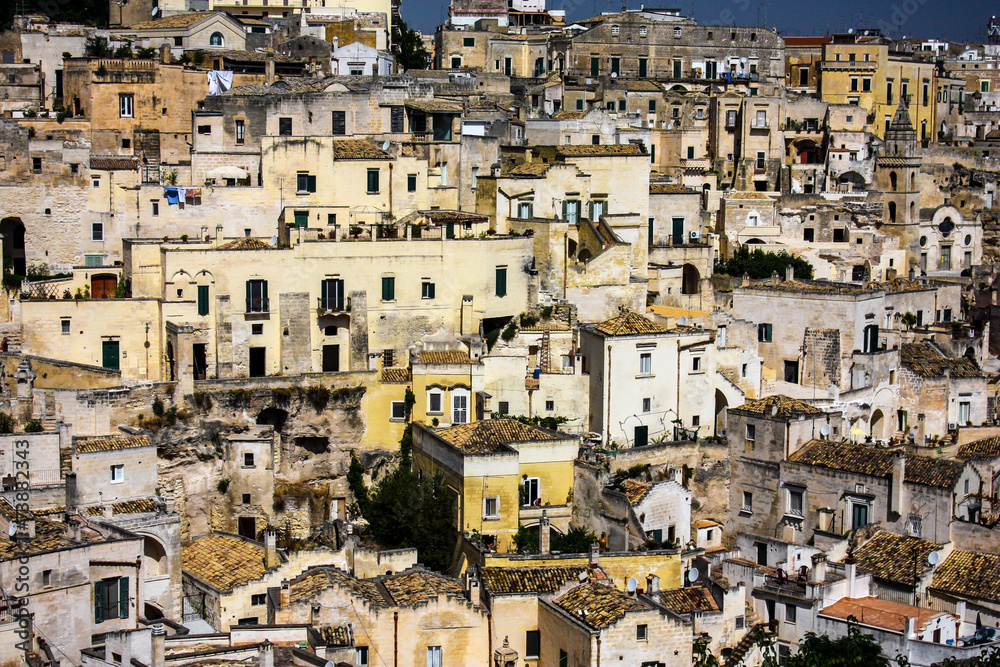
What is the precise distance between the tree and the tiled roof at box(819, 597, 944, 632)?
40553 millimetres

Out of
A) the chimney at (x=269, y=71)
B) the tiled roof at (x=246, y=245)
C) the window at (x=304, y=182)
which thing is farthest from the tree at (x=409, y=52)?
the tiled roof at (x=246, y=245)

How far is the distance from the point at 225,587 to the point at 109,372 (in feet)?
29.4

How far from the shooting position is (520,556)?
36875 mm

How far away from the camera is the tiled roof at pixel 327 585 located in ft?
113

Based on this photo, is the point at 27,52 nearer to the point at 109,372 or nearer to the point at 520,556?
the point at 109,372

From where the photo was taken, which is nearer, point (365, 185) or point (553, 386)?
point (553, 386)

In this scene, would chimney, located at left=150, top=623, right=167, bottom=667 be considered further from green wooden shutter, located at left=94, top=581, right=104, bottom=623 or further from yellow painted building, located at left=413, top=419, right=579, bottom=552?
yellow painted building, located at left=413, top=419, right=579, bottom=552

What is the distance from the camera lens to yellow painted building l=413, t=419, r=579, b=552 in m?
40.1

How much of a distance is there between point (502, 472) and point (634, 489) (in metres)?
3.78

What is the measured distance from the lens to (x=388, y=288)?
155ft

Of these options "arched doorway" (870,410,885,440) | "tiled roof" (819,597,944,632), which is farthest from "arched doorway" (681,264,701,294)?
"tiled roof" (819,597,944,632)

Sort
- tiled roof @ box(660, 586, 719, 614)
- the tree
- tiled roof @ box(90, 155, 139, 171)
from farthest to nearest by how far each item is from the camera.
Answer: the tree → tiled roof @ box(90, 155, 139, 171) → tiled roof @ box(660, 586, 719, 614)

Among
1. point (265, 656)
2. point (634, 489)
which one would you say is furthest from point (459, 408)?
point (265, 656)

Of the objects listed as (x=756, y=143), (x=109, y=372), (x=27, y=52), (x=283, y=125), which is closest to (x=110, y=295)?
(x=109, y=372)
